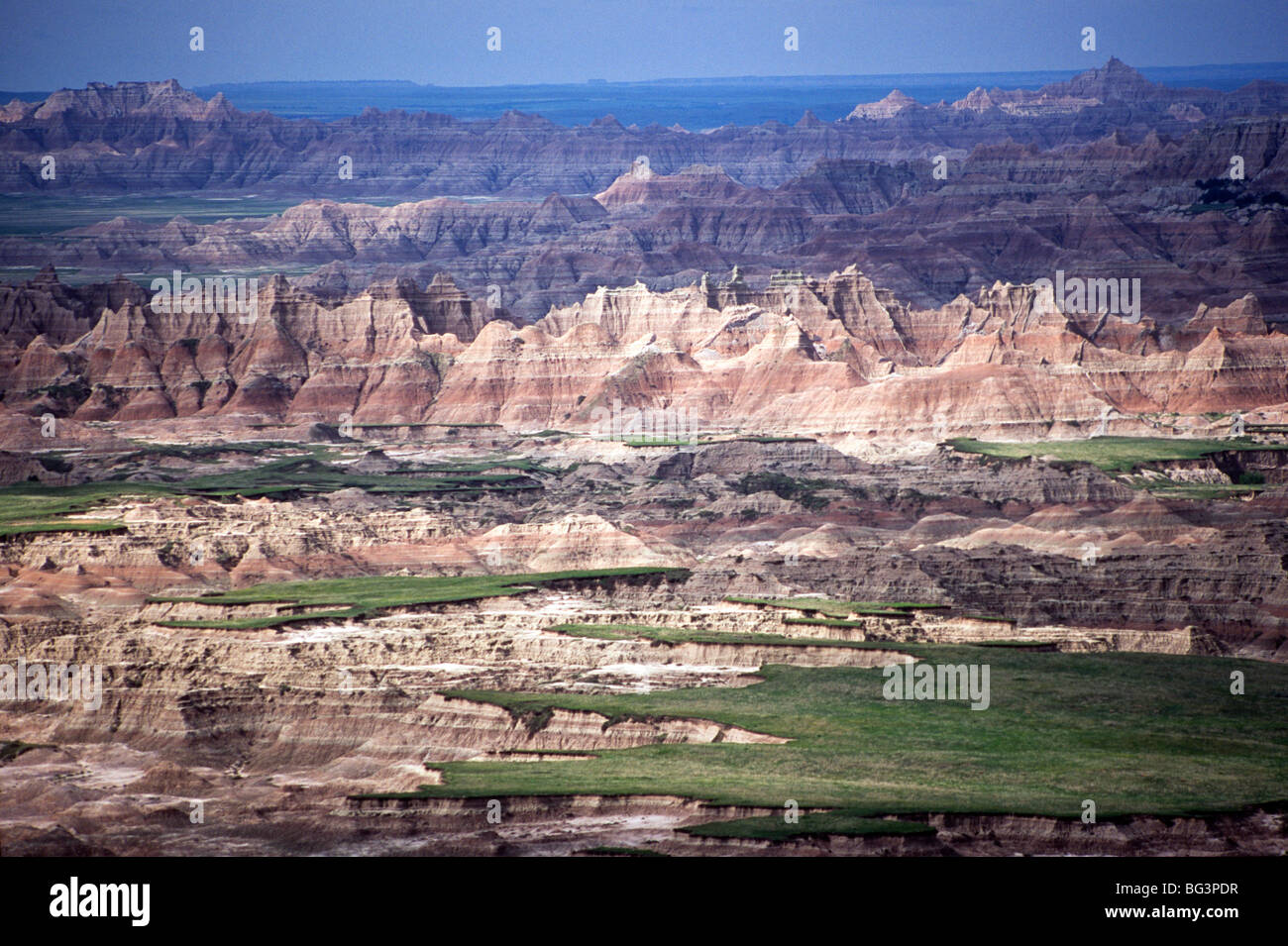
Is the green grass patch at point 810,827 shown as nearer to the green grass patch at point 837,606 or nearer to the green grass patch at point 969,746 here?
the green grass patch at point 969,746

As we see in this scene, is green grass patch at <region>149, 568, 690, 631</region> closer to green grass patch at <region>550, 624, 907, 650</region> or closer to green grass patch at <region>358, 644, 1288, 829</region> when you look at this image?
green grass patch at <region>550, 624, 907, 650</region>

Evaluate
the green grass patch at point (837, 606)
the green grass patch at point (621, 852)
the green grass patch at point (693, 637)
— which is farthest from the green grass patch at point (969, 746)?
the green grass patch at point (837, 606)

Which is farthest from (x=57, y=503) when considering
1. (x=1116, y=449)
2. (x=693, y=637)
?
(x=1116, y=449)

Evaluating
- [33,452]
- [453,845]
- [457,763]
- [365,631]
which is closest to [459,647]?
[365,631]

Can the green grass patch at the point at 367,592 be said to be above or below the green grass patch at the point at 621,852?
below

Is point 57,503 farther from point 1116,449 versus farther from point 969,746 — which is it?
point 1116,449

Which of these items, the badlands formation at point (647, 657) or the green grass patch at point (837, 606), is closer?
the badlands formation at point (647, 657)

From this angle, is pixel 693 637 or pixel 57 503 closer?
pixel 693 637

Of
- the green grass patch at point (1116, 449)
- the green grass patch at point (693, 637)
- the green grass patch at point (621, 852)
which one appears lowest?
the green grass patch at point (1116, 449)

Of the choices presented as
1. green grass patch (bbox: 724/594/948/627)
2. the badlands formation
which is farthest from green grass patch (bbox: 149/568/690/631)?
green grass patch (bbox: 724/594/948/627)

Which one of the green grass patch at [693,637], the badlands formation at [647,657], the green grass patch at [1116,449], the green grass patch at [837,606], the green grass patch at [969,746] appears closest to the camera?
the badlands formation at [647,657]
